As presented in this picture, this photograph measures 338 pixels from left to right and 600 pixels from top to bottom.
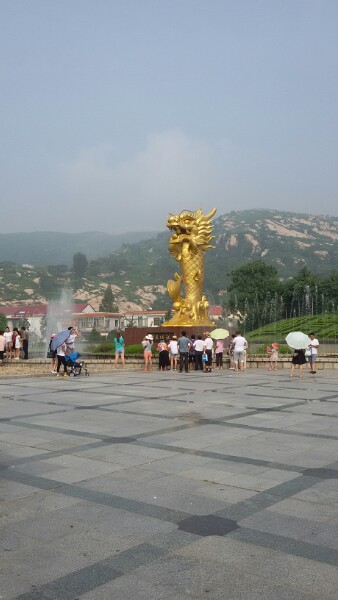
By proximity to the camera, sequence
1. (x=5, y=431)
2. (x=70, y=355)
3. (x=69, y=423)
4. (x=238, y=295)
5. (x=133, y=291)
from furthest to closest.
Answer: (x=133, y=291) < (x=238, y=295) < (x=70, y=355) < (x=69, y=423) < (x=5, y=431)

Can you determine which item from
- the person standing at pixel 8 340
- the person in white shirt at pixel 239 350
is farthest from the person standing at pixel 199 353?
the person standing at pixel 8 340

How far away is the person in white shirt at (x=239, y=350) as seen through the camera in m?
17.5

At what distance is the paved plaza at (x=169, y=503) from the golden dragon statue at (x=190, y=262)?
15.2 metres

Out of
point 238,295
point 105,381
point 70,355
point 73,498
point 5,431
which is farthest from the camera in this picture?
point 238,295

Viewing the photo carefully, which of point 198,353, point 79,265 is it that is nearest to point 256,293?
point 198,353

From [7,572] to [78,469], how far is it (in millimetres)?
2267

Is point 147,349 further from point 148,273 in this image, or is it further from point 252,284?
point 148,273

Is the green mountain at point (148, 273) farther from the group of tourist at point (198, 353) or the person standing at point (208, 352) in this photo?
the person standing at point (208, 352)

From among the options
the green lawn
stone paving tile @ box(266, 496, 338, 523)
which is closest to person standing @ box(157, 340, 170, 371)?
stone paving tile @ box(266, 496, 338, 523)

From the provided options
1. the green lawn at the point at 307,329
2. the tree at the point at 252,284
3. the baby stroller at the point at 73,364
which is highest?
the tree at the point at 252,284

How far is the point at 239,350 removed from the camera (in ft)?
57.5

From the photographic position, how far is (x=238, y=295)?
69250 mm

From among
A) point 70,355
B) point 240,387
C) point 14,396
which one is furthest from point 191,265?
point 14,396

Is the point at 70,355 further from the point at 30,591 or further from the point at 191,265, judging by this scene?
the point at 30,591
